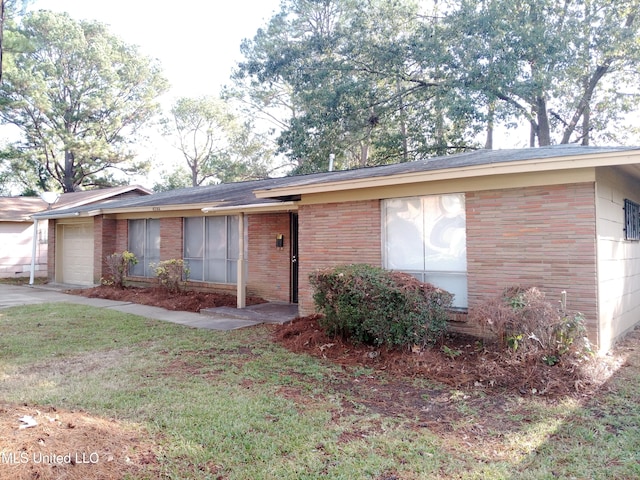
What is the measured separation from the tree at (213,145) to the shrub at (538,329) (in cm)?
2841

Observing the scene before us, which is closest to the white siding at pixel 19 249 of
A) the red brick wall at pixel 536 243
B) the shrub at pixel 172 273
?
the shrub at pixel 172 273

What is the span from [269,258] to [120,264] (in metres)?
5.29

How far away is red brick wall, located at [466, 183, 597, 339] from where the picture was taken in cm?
586

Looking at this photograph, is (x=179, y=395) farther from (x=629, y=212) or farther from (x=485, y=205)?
(x=629, y=212)

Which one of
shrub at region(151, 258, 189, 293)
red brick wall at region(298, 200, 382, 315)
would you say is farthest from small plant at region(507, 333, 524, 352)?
shrub at region(151, 258, 189, 293)

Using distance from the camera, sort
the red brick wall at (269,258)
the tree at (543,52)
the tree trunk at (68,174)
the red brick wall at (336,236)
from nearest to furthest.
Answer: the red brick wall at (336,236), the red brick wall at (269,258), the tree at (543,52), the tree trunk at (68,174)

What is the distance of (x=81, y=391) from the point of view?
470 centimetres

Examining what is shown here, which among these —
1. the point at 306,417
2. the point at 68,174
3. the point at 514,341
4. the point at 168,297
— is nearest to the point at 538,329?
the point at 514,341

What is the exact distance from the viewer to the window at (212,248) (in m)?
12.1

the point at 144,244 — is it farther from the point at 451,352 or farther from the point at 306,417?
the point at 306,417

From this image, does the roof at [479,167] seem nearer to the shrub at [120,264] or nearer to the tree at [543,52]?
the shrub at [120,264]

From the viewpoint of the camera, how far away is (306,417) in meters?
4.13

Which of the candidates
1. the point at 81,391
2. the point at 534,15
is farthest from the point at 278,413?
the point at 534,15

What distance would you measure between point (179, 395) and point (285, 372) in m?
1.40
